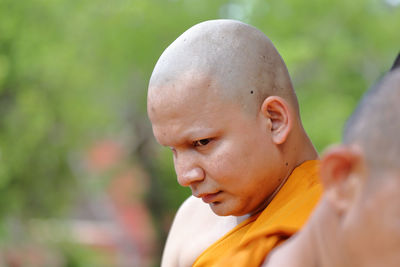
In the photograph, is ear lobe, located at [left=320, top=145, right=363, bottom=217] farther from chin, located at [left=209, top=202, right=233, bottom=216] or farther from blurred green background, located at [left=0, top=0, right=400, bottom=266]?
blurred green background, located at [left=0, top=0, right=400, bottom=266]

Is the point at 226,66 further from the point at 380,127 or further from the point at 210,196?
the point at 380,127

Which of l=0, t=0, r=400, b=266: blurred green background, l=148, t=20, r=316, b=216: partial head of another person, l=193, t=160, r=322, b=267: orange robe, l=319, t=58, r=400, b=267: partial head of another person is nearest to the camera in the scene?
l=319, t=58, r=400, b=267: partial head of another person

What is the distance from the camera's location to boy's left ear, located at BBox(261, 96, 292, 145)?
1858mm

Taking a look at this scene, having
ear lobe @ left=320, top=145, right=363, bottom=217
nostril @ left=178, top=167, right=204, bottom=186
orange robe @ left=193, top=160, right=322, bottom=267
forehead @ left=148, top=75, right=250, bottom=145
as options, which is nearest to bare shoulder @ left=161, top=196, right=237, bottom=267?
orange robe @ left=193, top=160, right=322, bottom=267

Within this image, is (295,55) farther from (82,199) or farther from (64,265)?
(82,199)

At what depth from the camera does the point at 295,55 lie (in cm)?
738

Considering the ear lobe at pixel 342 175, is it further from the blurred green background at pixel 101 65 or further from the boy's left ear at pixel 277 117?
the blurred green background at pixel 101 65

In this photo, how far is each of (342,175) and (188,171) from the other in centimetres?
69

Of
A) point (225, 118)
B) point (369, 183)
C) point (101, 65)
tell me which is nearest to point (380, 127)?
point (369, 183)

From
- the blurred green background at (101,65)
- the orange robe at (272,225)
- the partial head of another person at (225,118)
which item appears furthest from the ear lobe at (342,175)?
the blurred green background at (101,65)

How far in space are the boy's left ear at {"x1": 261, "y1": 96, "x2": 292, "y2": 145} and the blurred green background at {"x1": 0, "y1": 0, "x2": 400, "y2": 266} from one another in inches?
219

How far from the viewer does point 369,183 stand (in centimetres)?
118

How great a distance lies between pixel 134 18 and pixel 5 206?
11.2 ft

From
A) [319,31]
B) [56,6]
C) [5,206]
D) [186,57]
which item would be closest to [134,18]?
[56,6]
